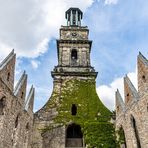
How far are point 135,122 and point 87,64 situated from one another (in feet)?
42.3

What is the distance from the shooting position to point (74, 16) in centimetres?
3731

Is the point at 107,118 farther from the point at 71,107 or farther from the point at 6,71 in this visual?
the point at 6,71

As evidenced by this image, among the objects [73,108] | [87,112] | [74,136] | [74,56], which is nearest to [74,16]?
[74,56]

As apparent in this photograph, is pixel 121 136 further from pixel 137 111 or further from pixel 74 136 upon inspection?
pixel 74 136

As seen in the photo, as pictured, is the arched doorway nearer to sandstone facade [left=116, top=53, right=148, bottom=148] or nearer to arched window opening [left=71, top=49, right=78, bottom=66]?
sandstone facade [left=116, top=53, right=148, bottom=148]

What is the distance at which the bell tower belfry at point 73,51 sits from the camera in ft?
97.3

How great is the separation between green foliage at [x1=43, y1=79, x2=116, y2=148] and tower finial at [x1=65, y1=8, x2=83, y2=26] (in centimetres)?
1107


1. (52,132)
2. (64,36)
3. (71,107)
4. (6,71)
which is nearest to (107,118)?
(71,107)

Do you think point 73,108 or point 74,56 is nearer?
point 73,108

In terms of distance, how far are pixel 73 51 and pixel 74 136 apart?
1150 cm

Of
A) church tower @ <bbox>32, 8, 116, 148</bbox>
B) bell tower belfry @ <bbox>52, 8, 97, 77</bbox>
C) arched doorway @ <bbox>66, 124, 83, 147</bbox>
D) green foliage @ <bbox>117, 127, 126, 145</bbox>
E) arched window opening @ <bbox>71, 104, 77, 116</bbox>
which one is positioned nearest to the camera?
green foliage @ <bbox>117, 127, 126, 145</bbox>

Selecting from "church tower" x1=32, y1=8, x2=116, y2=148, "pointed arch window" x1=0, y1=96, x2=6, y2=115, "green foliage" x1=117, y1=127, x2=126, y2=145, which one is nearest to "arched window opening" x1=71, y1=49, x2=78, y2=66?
"church tower" x1=32, y1=8, x2=116, y2=148

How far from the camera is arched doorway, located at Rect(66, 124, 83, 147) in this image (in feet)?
79.8

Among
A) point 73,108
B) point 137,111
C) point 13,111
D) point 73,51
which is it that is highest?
point 73,51
